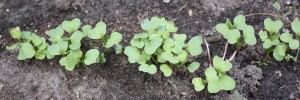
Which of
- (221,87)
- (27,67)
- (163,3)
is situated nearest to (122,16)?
(163,3)

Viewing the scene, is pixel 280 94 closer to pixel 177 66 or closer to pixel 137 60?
pixel 177 66

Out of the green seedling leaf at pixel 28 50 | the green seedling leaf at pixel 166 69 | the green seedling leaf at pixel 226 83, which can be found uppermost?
the green seedling leaf at pixel 226 83

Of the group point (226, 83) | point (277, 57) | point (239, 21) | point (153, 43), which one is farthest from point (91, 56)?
point (277, 57)

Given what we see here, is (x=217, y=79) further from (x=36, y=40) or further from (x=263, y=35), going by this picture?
(x=36, y=40)

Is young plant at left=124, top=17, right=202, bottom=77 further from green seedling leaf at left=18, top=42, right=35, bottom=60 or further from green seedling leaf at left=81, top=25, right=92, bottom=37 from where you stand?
green seedling leaf at left=18, top=42, right=35, bottom=60

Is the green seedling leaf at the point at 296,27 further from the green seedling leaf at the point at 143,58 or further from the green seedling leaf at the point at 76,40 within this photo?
the green seedling leaf at the point at 76,40

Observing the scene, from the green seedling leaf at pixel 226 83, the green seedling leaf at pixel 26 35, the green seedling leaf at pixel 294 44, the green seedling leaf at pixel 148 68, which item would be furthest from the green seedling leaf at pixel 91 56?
the green seedling leaf at pixel 294 44
